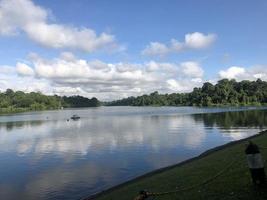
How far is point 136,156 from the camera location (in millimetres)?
42844

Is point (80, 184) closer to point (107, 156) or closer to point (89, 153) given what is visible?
point (107, 156)

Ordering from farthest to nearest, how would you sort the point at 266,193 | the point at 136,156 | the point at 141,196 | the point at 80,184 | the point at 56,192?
the point at 136,156 < the point at 80,184 < the point at 56,192 < the point at 266,193 < the point at 141,196

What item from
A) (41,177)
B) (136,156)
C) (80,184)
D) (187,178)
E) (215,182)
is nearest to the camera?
(215,182)

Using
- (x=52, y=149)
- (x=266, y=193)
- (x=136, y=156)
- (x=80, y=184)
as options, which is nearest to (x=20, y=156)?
(x=52, y=149)

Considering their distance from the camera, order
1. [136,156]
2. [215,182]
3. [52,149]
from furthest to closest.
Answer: [52,149], [136,156], [215,182]

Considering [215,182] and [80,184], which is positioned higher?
[215,182]

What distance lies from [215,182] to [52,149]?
40504mm

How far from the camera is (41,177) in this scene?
3412 cm

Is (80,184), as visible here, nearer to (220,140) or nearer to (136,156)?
(136,156)

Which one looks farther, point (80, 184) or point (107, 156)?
point (107, 156)

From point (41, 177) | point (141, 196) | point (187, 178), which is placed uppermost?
point (141, 196)

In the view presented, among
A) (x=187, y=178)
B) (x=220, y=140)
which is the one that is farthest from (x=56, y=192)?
(x=220, y=140)


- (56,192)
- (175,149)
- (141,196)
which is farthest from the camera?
(175,149)

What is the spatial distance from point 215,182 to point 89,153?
3198cm
